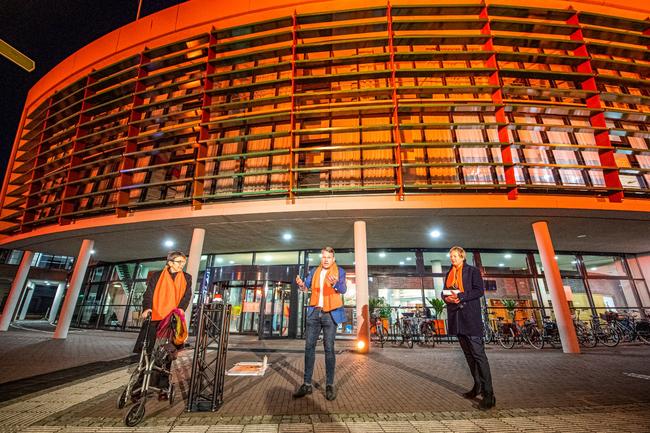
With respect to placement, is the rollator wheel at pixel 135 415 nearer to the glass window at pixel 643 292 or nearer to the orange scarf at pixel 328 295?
the orange scarf at pixel 328 295

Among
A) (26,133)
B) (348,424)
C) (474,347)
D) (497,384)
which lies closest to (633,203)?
(497,384)

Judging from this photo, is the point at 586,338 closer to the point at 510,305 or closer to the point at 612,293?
the point at 510,305

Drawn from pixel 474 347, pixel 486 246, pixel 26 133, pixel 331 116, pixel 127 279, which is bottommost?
pixel 474 347

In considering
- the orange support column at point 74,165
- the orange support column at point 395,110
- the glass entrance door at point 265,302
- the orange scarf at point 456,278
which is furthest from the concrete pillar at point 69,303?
the orange scarf at point 456,278

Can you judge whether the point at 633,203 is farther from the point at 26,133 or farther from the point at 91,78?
the point at 26,133

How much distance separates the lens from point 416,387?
4102 mm

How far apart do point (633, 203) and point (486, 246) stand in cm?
474

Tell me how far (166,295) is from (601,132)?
505 inches

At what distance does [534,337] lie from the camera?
30.5 ft

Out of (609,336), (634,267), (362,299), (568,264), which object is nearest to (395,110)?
(362,299)

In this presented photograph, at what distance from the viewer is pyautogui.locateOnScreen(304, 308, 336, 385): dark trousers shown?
353cm

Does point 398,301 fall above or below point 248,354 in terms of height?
above

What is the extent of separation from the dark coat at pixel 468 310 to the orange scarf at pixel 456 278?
57mm

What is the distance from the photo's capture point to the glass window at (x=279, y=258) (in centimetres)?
1273
